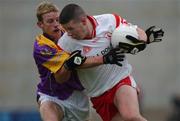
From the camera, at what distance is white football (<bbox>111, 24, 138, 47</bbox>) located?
32.3 feet

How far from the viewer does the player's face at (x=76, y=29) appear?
9875mm

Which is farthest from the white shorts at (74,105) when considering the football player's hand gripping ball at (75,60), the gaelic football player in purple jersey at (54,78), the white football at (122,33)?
the white football at (122,33)

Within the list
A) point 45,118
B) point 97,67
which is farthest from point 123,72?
point 45,118

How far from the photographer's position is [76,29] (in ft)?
32.5

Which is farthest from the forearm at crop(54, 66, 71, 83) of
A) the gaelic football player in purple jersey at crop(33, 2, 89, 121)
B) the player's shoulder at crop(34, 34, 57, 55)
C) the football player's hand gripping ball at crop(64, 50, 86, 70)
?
the player's shoulder at crop(34, 34, 57, 55)

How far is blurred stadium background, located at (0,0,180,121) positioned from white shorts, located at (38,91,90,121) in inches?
269

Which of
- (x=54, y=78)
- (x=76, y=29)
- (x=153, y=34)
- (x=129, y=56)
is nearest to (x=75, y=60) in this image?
(x=76, y=29)

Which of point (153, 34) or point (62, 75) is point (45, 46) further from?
point (153, 34)

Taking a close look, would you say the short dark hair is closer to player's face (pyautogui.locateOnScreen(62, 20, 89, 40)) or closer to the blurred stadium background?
player's face (pyautogui.locateOnScreen(62, 20, 89, 40))

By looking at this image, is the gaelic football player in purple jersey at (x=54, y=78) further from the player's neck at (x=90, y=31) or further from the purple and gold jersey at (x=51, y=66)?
the player's neck at (x=90, y=31)

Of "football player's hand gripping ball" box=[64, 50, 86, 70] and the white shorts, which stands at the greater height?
"football player's hand gripping ball" box=[64, 50, 86, 70]

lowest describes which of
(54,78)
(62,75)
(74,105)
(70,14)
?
(74,105)

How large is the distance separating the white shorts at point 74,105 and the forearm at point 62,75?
0.57m

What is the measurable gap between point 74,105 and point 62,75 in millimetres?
846
